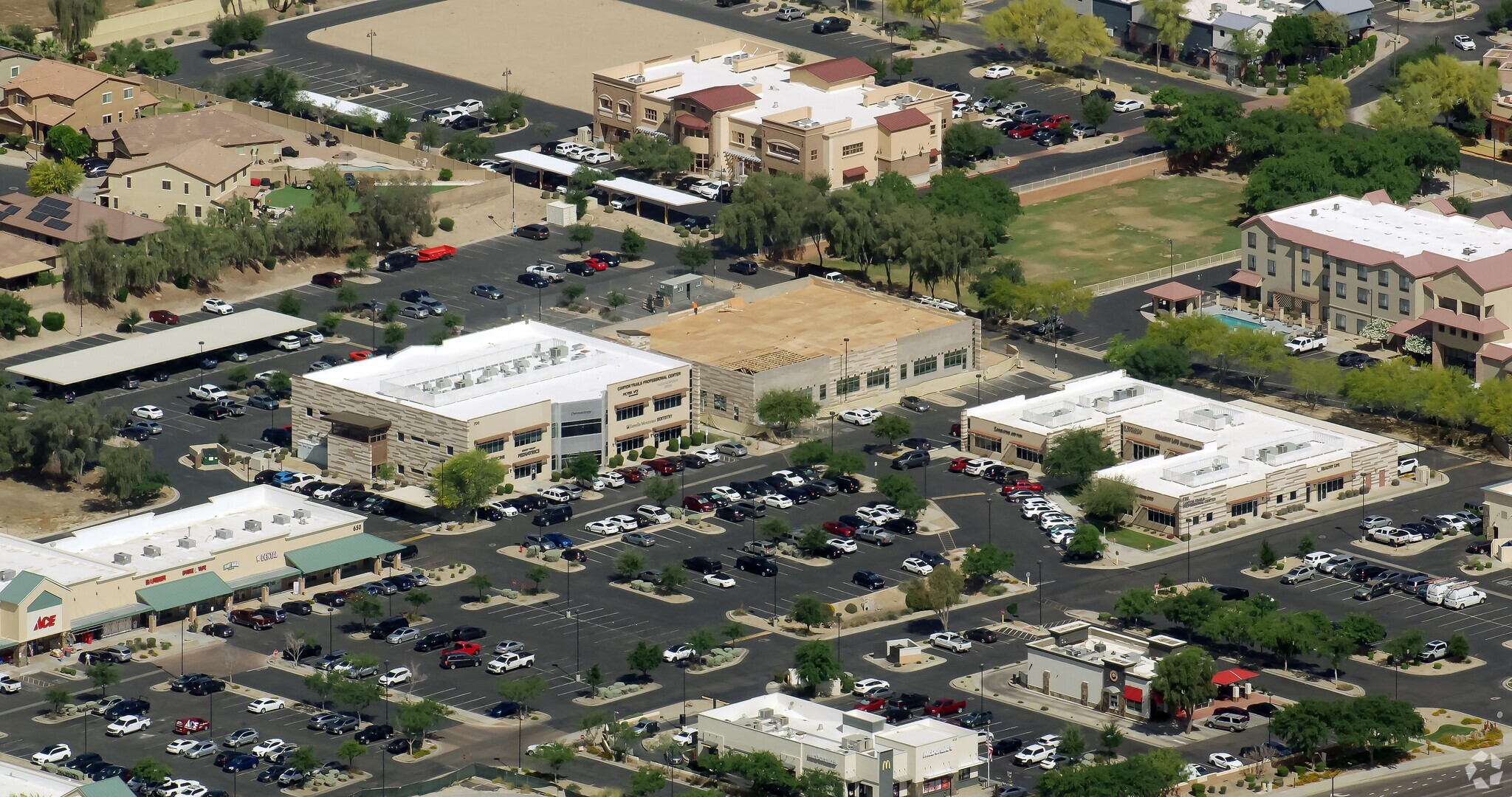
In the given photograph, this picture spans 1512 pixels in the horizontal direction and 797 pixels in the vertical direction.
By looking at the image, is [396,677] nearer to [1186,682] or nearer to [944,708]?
[944,708]

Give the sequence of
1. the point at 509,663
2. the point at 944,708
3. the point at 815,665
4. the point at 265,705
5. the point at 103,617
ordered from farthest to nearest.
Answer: the point at 103,617
the point at 509,663
the point at 815,665
the point at 944,708
the point at 265,705

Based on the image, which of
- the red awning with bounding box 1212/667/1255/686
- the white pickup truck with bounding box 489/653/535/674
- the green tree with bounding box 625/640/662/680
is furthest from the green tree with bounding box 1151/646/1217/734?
the white pickup truck with bounding box 489/653/535/674

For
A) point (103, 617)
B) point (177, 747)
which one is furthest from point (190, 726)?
point (103, 617)

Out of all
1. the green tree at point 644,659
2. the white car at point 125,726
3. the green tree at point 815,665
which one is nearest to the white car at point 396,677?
the green tree at point 644,659

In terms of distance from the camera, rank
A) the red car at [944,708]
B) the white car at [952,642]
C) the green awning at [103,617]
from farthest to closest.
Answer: the green awning at [103,617] < the white car at [952,642] < the red car at [944,708]

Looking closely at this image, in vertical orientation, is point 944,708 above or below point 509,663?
above

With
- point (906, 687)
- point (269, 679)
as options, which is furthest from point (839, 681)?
point (269, 679)

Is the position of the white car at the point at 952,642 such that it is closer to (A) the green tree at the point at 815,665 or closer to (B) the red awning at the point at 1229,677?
(A) the green tree at the point at 815,665
